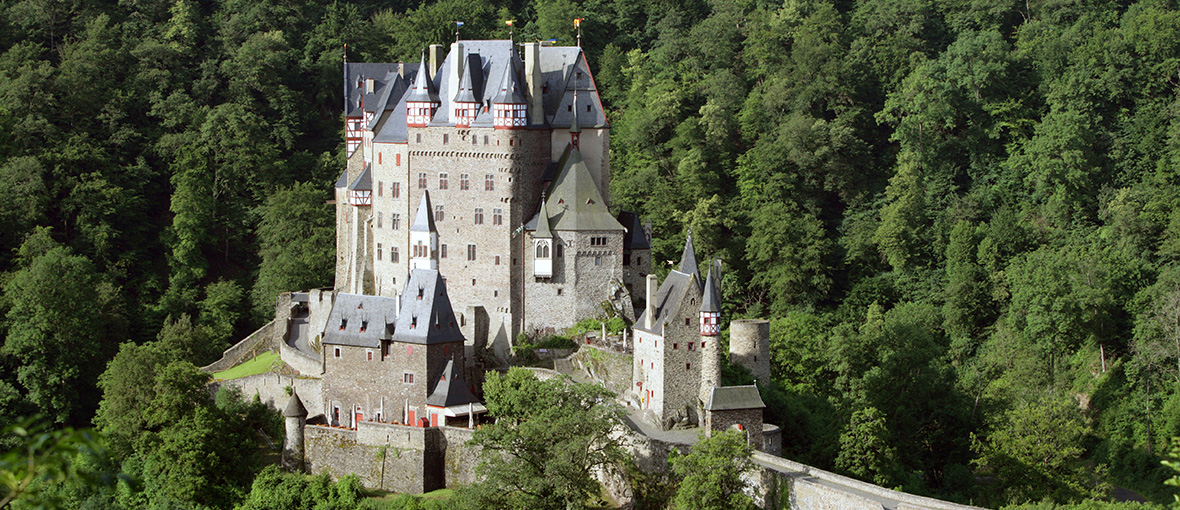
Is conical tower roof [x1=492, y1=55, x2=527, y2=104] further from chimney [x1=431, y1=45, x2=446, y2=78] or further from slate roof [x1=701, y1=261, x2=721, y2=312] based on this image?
slate roof [x1=701, y1=261, x2=721, y2=312]

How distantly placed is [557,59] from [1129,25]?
27.7 meters

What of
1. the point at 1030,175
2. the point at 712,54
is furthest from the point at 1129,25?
the point at 712,54

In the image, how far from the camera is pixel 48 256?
58656 millimetres

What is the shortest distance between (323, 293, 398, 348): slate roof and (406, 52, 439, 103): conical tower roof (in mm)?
7845

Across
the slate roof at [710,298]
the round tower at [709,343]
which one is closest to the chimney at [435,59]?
the slate roof at [710,298]

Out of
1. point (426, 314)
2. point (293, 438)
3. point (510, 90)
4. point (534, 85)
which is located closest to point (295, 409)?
point (293, 438)

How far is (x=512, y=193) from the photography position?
1991 inches

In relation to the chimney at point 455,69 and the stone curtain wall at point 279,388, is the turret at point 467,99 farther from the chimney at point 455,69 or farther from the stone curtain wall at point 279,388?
the stone curtain wall at point 279,388

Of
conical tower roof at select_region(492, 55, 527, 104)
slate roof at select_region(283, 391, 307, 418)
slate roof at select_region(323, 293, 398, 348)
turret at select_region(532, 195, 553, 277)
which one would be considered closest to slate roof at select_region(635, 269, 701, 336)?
turret at select_region(532, 195, 553, 277)

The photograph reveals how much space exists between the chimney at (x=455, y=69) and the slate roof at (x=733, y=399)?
1585cm

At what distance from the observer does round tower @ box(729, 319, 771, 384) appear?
46031mm

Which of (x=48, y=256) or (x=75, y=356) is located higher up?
(x=48, y=256)

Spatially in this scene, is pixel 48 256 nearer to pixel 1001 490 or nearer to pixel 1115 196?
pixel 1001 490

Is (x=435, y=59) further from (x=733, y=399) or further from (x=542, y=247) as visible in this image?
(x=733, y=399)
